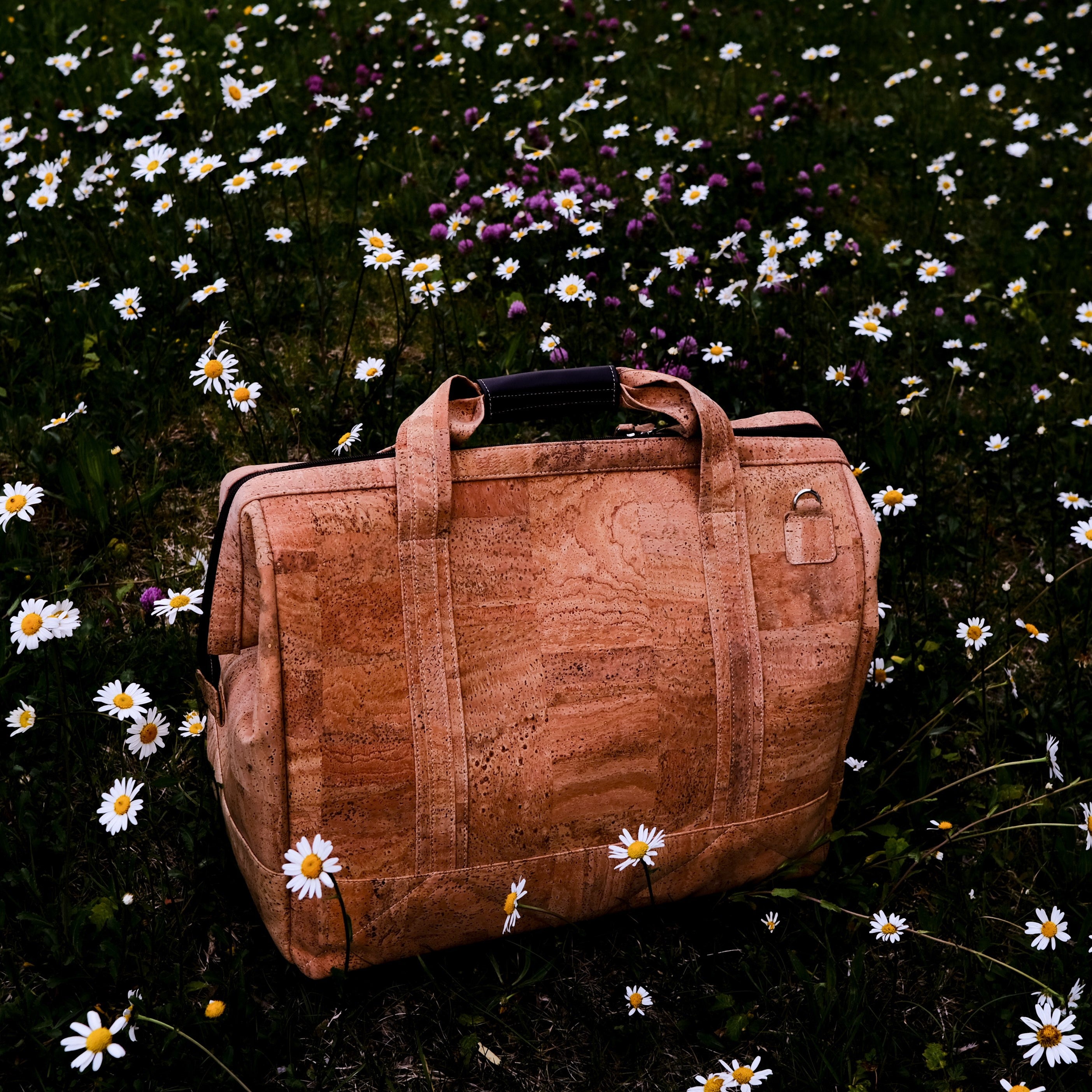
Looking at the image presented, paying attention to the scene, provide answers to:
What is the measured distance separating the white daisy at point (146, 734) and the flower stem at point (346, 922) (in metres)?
0.58

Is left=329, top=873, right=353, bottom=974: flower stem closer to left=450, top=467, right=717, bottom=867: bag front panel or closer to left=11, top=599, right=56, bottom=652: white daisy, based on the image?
left=450, top=467, right=717, bottom=867: bag front panel

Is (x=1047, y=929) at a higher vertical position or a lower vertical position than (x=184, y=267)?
lower

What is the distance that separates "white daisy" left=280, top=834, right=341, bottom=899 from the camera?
1704mm

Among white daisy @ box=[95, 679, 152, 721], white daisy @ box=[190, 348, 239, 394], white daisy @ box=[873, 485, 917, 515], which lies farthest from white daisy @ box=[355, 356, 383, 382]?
white daisy @ box=[873, 485, 917, 515]

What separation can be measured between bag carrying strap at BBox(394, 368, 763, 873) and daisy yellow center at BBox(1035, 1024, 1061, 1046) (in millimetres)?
668

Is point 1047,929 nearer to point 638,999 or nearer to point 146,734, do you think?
point 638,999

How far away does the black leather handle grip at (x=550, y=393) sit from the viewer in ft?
6.83

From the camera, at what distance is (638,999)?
2.02 metres

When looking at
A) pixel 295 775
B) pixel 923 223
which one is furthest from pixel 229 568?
pixel 923 223

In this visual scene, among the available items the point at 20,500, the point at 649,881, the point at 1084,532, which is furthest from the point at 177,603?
the point at 1084,532

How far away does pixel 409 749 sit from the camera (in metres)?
1.96

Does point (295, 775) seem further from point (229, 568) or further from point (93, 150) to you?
point (93, 150)

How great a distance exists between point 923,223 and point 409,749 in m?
3.72

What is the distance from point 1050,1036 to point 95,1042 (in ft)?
5.71
